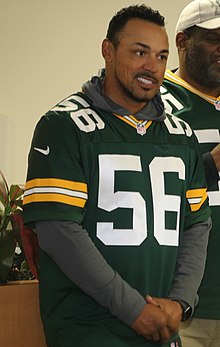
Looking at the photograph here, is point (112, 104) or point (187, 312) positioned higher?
point (112, 104)

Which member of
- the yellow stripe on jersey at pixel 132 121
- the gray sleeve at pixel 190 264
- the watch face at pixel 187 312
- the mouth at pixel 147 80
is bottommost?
the watch face at pixel 187 312

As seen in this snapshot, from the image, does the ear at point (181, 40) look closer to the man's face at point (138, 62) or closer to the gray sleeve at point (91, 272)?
the man's face at point (138, 62)

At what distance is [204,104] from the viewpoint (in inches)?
85.7

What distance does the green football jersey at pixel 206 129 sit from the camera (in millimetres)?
2062

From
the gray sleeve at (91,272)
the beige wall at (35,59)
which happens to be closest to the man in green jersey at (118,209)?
the gray sleeve at (91,272)

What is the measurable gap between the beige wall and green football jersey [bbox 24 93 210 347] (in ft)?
4.12

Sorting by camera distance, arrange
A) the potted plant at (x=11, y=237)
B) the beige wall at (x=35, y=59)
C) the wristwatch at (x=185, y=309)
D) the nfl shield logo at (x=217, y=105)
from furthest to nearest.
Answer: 1. the beige wall at (x=35, y=59)
2. the nfl shield logo at (x=217, y=105)
3. the potted plant at (x=11, y=237)
4. the wristwatch at (x=185, y=309)

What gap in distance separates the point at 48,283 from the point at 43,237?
123 millimetres

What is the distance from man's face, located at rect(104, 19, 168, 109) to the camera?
6.12 ft

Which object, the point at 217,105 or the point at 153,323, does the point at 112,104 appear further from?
the point at 153,323

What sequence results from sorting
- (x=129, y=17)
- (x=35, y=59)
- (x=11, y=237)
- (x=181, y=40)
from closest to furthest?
(x=129, y=17) < (x=11, y=237) < (x=181, y=40) < (x=35, y=59)

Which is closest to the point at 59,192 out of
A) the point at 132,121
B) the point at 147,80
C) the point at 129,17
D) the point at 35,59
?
the point at 132,121

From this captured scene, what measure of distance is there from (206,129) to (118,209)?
20.4 inches

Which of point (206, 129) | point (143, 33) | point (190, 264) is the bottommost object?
point (190, 264)
